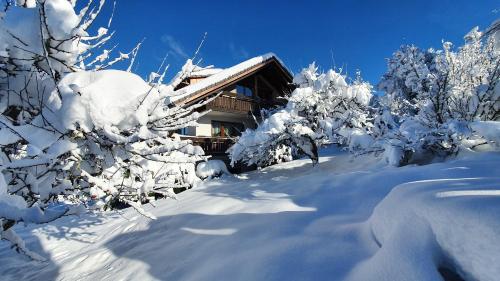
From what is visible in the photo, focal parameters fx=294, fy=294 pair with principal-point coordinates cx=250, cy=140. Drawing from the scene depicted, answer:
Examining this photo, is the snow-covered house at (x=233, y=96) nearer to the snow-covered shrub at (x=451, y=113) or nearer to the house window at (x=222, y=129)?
the house window at (x=222, y=129)

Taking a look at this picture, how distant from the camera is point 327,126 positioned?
12.1m

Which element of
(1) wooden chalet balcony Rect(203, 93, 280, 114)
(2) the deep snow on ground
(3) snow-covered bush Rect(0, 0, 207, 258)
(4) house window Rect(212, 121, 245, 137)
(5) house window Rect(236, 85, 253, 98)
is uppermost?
(5) house window Rect(236, 85, 253, 98)

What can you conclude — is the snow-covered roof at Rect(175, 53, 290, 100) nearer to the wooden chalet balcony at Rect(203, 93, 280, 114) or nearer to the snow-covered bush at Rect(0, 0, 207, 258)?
the wooden chalet balcony at Rect(203, 93, 280, 114)

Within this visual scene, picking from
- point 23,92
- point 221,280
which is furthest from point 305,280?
point 23,92

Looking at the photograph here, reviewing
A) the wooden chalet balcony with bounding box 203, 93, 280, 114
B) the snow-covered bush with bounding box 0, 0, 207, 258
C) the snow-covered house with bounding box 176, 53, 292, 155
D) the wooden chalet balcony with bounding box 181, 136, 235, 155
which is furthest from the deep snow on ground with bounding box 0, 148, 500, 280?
the wooden chalet balcony with bounding box 203, 93, 280, 114

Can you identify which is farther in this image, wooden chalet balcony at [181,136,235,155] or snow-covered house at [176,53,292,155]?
wooden chalet balcony at [181,136,235,155]

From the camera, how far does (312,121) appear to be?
13781 millimetres

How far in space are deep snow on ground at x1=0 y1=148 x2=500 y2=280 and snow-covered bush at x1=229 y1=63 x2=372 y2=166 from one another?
16.2 ft

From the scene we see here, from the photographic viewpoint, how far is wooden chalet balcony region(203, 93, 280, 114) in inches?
645

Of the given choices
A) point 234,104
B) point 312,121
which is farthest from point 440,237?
point 234,104

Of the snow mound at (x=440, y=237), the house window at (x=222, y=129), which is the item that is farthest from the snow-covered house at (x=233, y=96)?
the snow mound at (x=440, y=237)

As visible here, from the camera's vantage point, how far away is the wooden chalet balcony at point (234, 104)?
16375 millimetres

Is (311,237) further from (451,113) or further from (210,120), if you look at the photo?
(210,120)

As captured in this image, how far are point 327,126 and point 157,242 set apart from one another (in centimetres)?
895
